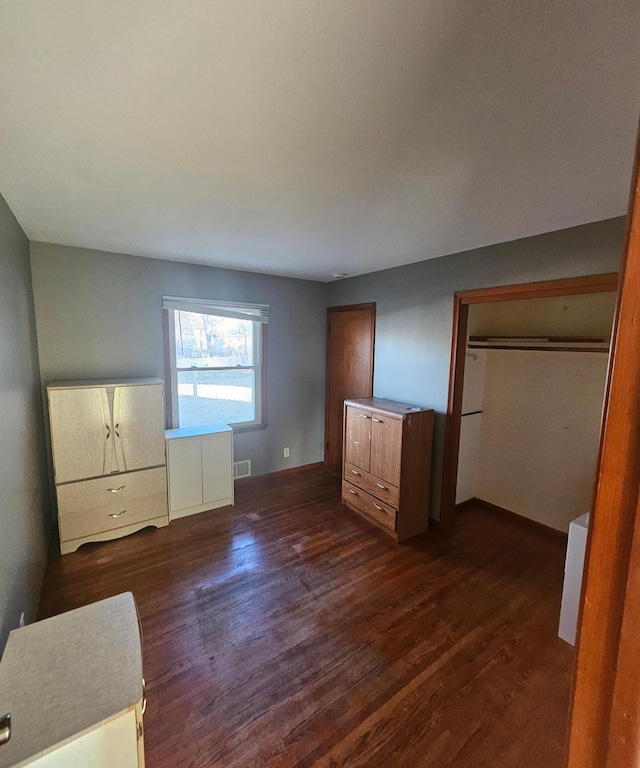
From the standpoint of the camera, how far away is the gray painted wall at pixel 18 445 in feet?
5.03

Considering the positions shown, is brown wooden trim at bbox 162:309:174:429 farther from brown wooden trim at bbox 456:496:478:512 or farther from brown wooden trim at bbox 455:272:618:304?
brown wooden trim at bbox 456:496:478:512

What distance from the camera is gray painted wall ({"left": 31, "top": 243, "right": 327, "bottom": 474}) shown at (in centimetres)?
280

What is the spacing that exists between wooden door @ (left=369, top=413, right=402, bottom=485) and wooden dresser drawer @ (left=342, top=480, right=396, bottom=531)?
245 millimetres

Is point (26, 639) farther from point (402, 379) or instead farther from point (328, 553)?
point (402, 379)

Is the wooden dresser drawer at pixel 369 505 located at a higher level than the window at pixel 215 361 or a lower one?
lower

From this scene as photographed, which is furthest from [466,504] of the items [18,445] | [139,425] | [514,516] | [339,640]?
[18,445]

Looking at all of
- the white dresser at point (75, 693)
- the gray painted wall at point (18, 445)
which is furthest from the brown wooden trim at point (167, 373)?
the white dresser at point (75, 693)

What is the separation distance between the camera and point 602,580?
0.37m

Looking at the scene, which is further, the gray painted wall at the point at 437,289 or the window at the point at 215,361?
the window at the point at 215,361

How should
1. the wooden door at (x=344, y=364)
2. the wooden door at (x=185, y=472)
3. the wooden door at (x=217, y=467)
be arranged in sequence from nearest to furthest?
the wooden door at (x=185, y=472) < the wooden door at (x=217, y=467) < the wooden door at (x=344, y=364)

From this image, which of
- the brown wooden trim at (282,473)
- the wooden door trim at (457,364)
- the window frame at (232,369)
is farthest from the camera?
the brown wooden trim at (282,473)

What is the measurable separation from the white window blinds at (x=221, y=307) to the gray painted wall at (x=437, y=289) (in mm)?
999

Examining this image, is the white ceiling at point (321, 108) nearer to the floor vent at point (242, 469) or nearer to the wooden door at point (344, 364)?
the wooden door at point (344, 364)

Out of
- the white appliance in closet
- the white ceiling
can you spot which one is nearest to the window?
the white appliance in closet
